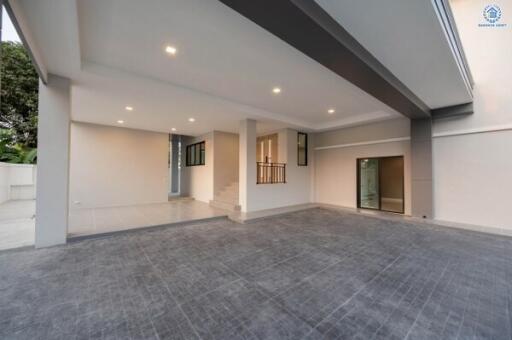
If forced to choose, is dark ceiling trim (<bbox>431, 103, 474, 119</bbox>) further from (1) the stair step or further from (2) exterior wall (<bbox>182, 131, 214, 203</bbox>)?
(2) exterior wall (<bbox>182, 131, 214, 203</bbox>)

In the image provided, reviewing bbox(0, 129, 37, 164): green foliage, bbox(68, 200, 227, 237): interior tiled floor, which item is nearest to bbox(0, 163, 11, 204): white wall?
bbox(0, 129, 37, 164): green foliage

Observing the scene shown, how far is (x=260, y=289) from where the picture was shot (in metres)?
2.64

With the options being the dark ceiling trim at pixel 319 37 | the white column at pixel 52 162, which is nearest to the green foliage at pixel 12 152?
the white column at pixel 52 162

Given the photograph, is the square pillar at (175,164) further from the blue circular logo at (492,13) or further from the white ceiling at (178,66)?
the blue circular logo at (492,13)

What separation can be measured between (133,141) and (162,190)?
2.20 metres

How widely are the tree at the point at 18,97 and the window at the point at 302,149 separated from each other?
12.5 metres

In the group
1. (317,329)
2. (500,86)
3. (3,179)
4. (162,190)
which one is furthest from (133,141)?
(500,86)

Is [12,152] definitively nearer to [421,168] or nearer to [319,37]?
[319,37]

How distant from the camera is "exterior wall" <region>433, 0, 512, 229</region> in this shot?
4.83 m

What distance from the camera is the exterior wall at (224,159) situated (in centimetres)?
850

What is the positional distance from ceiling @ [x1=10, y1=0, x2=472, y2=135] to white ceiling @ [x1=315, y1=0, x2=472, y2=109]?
0.02 m

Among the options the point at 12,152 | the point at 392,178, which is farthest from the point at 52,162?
the point at 392,178

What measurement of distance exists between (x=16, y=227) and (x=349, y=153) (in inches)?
376

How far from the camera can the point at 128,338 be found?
192 centimetres
